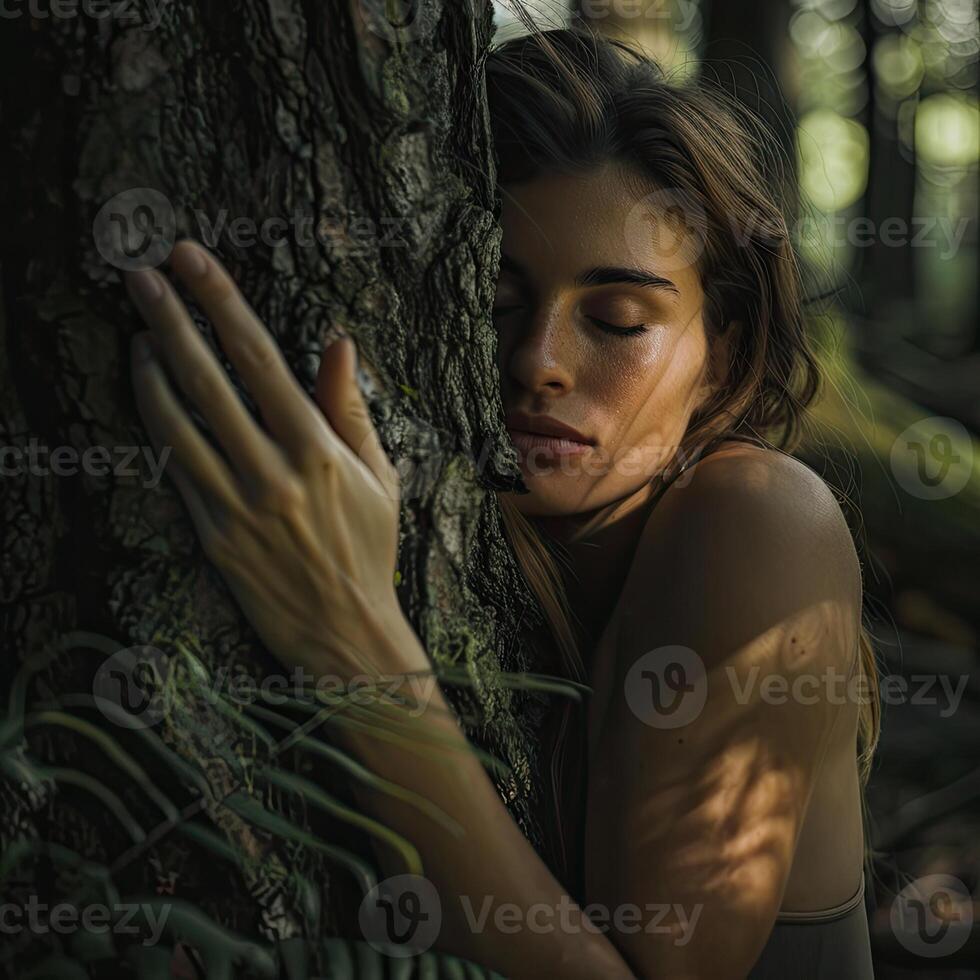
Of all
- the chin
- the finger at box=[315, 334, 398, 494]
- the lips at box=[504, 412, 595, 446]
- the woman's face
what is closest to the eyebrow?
the woman's face

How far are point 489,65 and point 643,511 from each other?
2.85 feet

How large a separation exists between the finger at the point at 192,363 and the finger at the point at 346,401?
0.11 m

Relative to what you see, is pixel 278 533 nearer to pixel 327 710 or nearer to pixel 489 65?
pixel 327 710

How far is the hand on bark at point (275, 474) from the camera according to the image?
1.32m

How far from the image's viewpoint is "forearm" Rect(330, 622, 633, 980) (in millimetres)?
1435

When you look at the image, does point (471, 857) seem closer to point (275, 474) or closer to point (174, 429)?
point (275, 474)

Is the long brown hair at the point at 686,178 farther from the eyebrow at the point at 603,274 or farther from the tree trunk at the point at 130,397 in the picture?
the tree trunk at the point at 130,397

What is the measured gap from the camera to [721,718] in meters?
1.67

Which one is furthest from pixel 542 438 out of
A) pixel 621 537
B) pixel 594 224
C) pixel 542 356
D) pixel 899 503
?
pixel 899 503

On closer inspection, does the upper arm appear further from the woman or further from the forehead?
the forehead

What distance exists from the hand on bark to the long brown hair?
53 centimetres

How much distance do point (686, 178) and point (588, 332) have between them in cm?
38

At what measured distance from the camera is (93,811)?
1371 millimetres

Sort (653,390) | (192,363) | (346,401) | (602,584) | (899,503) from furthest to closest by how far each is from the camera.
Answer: (899,503)
(602,584)
(653,390)
(346,401)
(192,363)
